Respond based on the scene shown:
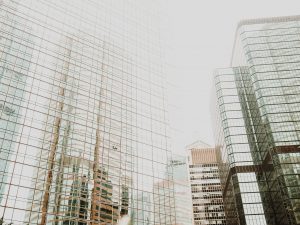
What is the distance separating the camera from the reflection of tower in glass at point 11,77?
40.2 m

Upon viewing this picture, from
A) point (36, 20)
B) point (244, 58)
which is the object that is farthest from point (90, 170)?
point (244, 58)

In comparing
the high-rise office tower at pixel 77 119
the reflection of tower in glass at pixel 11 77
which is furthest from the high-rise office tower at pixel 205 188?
the reflection of tower in glass at pixel 11 77

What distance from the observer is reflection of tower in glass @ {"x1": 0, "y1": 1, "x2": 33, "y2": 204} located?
132ft

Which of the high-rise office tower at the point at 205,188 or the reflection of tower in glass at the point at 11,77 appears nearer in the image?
the reflection of tower in glass at the point at 11,77

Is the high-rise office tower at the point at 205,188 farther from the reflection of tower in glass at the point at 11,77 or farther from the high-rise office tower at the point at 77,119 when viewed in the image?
the reflection of tower in glass at the point at 11,77

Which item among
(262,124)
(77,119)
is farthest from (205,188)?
(77,119)

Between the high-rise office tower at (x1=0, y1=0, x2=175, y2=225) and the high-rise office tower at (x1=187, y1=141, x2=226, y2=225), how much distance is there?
64961 millimetres

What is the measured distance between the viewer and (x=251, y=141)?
86.1m

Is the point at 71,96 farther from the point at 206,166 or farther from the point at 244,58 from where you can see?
the point at 206,166

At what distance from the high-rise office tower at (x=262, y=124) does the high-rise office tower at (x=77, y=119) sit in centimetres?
2960

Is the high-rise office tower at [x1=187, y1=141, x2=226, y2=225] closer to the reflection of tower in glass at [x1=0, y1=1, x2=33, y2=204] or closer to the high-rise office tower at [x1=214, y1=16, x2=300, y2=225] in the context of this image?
the high-rise office tower at [x1=214, y1=16, x2=300, y2=225]

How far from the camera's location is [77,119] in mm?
48750

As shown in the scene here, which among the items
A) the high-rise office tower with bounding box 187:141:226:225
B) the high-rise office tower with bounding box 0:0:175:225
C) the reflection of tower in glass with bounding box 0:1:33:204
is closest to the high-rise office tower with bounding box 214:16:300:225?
the high-rise office tower with bounding box 187:141:226:225

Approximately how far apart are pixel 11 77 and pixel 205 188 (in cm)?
8950
